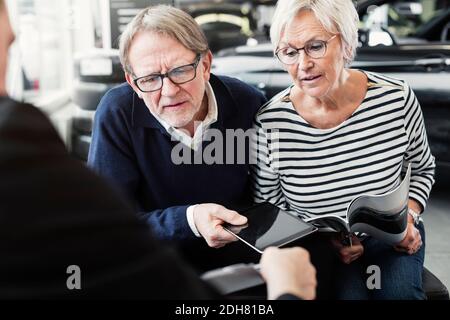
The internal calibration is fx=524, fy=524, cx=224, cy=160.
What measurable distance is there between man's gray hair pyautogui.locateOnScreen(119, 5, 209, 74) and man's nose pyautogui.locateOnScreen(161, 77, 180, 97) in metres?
0.07

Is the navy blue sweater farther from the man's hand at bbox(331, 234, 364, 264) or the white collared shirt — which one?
the man's hand at bbox(331, 234, 364, 264)

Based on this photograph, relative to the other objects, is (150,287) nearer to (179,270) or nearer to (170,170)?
(179,270)

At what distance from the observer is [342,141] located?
3.76 ft

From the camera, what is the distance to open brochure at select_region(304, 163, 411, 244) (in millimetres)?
951

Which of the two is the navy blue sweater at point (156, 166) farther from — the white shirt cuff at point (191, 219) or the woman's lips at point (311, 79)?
the woman's lips at point (311, 79)

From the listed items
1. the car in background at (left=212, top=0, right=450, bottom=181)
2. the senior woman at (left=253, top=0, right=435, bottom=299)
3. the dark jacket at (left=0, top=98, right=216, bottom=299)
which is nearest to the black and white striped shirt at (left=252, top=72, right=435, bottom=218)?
the senior woman at (left=253, top=0, right=435, bottom=299)

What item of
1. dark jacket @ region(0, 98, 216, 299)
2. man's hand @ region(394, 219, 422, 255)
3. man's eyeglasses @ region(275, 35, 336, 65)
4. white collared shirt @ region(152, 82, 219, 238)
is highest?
man's eyeglasses @ region(275, 35, 336, 65)

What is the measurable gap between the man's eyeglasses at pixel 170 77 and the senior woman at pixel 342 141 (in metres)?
0.20

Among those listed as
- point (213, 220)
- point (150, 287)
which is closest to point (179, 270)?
point (150, 287)

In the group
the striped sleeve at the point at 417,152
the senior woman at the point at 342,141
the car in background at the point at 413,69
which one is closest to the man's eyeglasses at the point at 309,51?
the senior woman at the point at 342,141

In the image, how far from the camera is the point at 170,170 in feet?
3.70

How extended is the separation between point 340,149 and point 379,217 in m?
0.21

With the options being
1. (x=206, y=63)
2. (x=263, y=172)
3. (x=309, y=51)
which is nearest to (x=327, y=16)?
(x=309, y=51)
